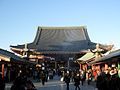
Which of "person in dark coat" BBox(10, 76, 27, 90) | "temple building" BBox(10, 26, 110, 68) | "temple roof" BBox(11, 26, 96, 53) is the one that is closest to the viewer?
"person in dark coat" BBox(10, 76, 27, 90)

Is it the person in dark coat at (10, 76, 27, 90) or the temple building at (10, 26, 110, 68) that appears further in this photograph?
the temple building at (10, 26, 110, 68)

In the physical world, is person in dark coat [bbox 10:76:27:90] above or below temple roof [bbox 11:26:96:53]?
below

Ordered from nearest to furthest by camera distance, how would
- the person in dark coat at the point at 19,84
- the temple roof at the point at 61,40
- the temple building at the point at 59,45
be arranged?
the person in dark coat at the point at 19,84
the temple building at the point at 59,45
the temple roof at the point at 61,40

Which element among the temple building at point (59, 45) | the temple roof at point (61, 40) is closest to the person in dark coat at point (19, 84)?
the temple building at point (59, 45)

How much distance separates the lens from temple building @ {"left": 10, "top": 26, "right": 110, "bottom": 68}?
54.1 m

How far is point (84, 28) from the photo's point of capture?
6644 cm

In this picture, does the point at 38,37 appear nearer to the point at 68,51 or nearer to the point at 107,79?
the point at 68,51

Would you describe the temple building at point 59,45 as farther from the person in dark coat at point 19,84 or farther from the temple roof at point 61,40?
the person in dark coat at point 19,84

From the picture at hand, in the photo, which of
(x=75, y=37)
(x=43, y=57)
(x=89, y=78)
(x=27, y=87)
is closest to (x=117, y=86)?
(x=27, y=87)

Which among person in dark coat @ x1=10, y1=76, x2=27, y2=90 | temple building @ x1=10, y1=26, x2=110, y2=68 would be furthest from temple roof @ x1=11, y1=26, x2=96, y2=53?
person in dark coat @ x1=10, y1=76, x2=27, y2=90

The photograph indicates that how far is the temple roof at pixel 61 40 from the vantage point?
56.1 metres

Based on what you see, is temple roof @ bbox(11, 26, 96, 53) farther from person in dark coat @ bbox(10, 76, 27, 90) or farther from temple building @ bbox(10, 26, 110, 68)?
person in dark coat @ bbox(10, 76, 27, 90)

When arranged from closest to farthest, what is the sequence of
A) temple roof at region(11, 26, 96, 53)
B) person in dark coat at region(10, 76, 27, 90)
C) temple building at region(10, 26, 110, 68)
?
1. person in dark coat at region(10, 76, 27, 90)
2. temple building at region(10, 26, 110, 68)
3. temple roof at region(11, 26, 96, 53)

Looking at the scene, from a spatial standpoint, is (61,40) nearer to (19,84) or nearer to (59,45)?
(59,45)
